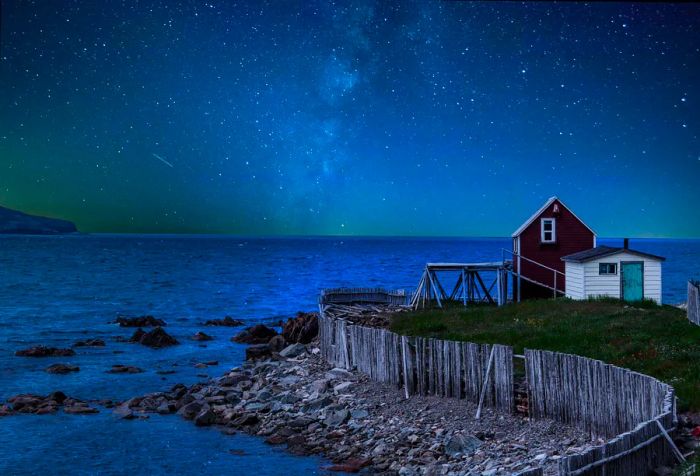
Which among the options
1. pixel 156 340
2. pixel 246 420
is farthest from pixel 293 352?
pixel 156 340

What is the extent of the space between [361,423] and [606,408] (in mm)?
7020

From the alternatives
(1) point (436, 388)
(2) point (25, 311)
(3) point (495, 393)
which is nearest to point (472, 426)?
(3) point (495, 393)

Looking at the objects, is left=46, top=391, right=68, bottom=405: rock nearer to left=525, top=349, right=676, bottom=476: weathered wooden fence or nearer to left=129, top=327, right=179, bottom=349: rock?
left=129, top=327, right=179, bottom=349: rock

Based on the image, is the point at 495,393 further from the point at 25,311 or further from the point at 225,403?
the point at 25,311

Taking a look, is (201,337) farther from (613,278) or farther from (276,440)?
(276,440)

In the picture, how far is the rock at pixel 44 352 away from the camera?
36.9 metres

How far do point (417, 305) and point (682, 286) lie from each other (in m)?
65.4

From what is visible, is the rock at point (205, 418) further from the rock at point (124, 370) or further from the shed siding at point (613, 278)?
the shed siding at point (613, 278)

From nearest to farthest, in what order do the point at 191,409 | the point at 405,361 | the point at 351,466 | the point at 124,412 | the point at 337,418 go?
the point at 351,466
the point at 337,418
the point at 405,361
the point at 191,409
the point at 124,412

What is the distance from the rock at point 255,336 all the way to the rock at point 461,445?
26808 mm

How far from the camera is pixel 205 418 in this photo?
70.7 feet

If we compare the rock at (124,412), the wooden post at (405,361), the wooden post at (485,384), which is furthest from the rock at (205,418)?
the wooden post at (485,384)

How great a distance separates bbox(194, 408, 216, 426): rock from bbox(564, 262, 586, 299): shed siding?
2072 centimetres

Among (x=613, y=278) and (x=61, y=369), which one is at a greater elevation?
(x=613, y=278)
